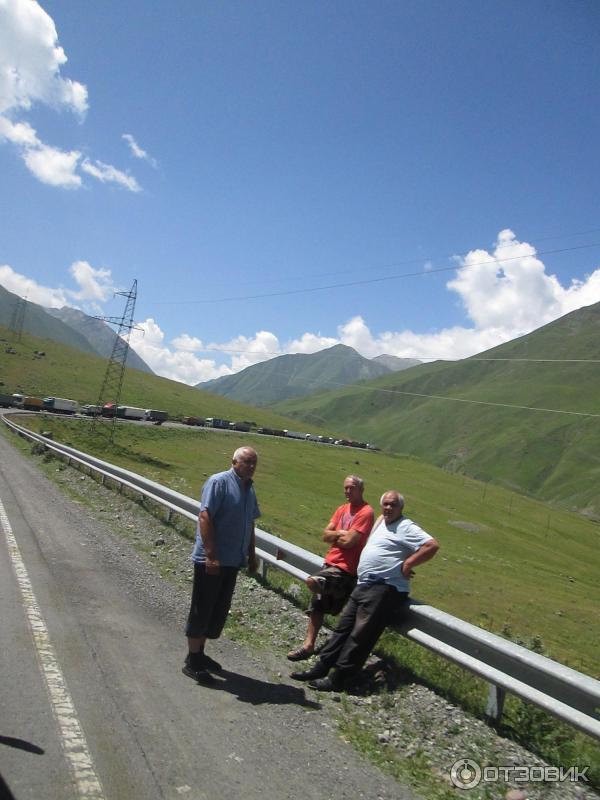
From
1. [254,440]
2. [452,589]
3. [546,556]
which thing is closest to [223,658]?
[452,589]

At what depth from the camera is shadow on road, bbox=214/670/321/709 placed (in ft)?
18.4

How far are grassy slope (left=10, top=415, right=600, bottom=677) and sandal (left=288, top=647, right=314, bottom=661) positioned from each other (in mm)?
5351

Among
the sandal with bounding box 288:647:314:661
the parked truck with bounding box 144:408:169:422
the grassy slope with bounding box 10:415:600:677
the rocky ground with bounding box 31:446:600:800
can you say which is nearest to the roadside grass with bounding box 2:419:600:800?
the rocky ground with bounding box 31:446:600:800

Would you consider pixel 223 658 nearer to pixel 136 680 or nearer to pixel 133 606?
pixel 136 680

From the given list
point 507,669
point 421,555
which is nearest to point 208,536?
point 421,555

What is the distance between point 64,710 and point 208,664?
5.32ft

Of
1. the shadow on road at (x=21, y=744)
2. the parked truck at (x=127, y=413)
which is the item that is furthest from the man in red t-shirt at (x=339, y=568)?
the parked truck at (x=127, y=413)

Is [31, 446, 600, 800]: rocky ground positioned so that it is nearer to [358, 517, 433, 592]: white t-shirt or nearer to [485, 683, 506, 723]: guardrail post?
[485, 683, 506, 723]: guardrail post

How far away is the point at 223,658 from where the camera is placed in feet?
21.6

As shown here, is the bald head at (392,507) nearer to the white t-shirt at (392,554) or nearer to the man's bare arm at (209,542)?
the white t-shirt at (392,554)

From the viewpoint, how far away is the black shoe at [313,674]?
6.20 meters

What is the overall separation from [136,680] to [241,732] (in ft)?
4.21

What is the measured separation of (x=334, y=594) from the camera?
7.08m

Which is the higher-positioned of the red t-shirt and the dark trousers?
the red t-shirt
